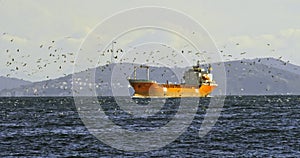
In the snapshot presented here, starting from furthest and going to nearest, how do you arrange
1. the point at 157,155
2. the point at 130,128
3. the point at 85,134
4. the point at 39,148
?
the point at 130,128 → the point at 85,134 → the point at 39,148 → the point at 157,155

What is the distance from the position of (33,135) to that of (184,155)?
25.3 m

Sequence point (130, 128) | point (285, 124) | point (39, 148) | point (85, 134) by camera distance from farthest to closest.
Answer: point (285, 124), point (130, 128), point (85, 134), point (39, 148)

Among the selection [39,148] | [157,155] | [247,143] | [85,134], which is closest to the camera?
[157,155]

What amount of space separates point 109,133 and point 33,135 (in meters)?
8.89

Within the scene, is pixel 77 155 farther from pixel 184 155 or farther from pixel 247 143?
pixel 247 143

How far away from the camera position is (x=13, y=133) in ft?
262

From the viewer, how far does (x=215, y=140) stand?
69.8 metres

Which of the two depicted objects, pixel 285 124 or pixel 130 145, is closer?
pixel 130 145

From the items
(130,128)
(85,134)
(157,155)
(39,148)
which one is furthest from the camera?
(130,128)

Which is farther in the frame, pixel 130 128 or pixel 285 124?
pixel 285 124

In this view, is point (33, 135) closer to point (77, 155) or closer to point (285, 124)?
point (77, 155)

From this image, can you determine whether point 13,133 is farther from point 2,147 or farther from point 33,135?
point 2,147

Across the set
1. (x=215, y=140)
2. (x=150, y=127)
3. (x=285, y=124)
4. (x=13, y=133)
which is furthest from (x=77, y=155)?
(x=285, y=124)

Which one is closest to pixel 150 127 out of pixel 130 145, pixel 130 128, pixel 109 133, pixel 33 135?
pixel 130 128
